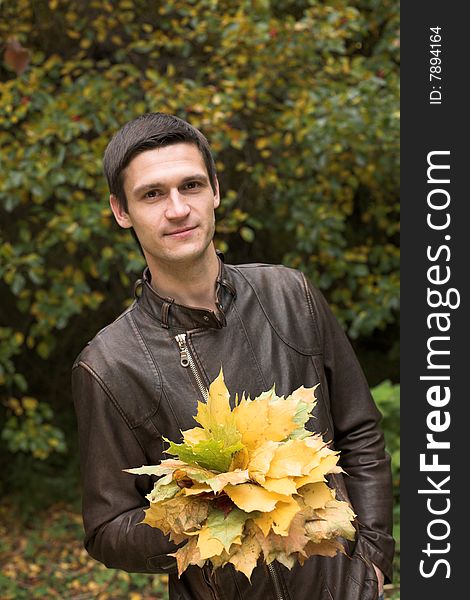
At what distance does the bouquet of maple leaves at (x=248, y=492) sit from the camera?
1.79 metres

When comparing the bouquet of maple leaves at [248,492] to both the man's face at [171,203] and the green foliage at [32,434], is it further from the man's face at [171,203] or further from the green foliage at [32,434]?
the green foliage at [32,434]

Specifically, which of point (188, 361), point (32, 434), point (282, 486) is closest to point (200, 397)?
point (188, 361)

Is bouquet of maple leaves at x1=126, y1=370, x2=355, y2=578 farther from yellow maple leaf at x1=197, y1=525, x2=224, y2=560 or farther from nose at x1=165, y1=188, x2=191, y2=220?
nose at x1=165, y1=188, x2=191, y2=220

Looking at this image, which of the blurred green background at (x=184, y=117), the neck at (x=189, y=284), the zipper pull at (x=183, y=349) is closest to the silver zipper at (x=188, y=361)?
the zipper pull at (x=183, y=349)

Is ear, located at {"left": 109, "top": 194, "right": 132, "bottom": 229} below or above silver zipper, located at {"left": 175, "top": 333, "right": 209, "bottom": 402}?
above

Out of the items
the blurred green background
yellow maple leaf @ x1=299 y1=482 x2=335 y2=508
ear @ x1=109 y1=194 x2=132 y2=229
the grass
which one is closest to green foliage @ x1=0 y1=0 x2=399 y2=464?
the blurred green background

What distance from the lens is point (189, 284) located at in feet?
7.52

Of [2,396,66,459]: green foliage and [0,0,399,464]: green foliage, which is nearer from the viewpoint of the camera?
A: [0,0,399,464]: green foliage

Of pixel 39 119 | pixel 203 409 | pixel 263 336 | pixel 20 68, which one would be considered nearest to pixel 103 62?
pixel 39 119

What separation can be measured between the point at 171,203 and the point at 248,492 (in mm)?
746

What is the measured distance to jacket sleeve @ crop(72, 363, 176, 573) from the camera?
2152 millimetres

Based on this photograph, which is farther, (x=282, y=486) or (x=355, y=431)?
(x=355, y=431)

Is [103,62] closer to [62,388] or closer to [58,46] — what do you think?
[58,46]

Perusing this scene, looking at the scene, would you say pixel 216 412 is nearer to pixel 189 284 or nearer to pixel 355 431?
pixel 189 284
